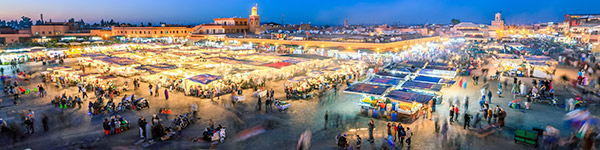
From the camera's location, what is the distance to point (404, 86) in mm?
14867

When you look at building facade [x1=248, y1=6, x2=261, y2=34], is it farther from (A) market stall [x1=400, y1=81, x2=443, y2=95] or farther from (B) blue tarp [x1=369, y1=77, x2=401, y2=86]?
(A) market stall [x1=400, y1=81, x2=443, y2=95]

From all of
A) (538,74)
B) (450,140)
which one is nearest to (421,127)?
(450,140)

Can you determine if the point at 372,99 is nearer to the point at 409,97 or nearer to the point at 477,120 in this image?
the point at 409,97

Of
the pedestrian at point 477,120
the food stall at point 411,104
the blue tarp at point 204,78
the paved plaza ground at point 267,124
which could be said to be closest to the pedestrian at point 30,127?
the paved plaza ground at point 267,124

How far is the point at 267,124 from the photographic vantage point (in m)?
11.9

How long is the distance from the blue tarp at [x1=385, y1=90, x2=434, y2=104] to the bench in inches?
128

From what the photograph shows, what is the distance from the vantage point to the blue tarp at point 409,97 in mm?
12453

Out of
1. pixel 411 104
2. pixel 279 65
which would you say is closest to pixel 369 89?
pixel 411 104

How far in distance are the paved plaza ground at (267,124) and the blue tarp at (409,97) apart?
81 centimetres

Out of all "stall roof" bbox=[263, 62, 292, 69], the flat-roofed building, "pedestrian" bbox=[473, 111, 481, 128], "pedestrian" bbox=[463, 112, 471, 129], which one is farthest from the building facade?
"pedestrian" bbox=[463, 112, 471, 129]

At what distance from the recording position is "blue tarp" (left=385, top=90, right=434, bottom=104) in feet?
40.9

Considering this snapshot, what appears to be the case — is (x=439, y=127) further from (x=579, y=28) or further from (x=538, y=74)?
(x=579, y=28)

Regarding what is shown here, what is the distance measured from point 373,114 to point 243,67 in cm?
1068

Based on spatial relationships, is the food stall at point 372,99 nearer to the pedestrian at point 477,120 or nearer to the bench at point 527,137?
the pedestrian at point 477,120
